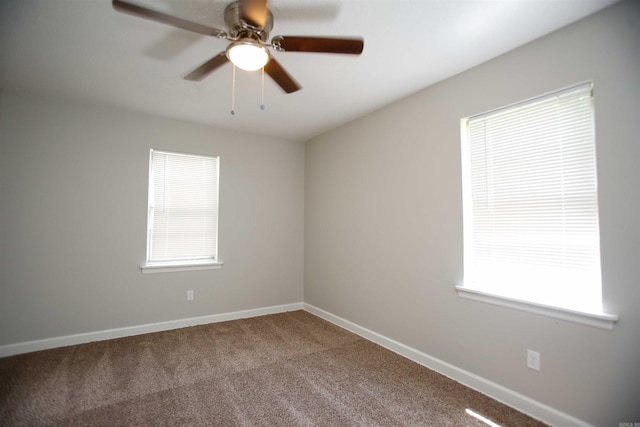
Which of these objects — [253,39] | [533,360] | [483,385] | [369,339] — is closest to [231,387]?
[369,339]

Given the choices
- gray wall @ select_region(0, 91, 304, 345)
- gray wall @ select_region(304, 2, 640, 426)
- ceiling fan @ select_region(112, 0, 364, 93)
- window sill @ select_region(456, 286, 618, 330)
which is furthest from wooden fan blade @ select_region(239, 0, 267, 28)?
gray wall @ select_region(0, 91, 304, 345)

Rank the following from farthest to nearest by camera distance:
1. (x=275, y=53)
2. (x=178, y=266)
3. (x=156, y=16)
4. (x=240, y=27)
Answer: (x=178, y=266) → (x=275, y=53) → (x=240, y=27) → (x=156, y=16)

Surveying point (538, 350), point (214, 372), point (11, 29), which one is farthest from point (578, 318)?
point (11, 29)

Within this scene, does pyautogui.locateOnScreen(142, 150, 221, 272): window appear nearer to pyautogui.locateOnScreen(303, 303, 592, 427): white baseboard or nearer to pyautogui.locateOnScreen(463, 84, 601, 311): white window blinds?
pyautogui.locateOnScreen(303, 303, 592, 427): white baseboard

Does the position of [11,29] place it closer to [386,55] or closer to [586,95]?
[386,55]

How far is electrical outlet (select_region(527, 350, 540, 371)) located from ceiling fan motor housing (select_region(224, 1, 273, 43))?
262 centimetres

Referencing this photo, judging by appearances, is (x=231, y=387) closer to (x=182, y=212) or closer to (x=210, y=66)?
(x=182, y=212)

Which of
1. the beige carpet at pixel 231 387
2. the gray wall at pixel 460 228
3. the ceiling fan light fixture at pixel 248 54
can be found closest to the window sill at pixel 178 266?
the beige carpet at pixel 231 387

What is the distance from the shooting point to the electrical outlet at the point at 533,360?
1.94 metres

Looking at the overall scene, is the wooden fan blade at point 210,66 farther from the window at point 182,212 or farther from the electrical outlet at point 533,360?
the electrical outlet at point 533,360

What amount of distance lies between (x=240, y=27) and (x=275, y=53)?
59 centimetres

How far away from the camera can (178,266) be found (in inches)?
142

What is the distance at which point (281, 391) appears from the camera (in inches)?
89.0

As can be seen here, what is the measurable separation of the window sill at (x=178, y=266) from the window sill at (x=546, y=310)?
2.89 meters
